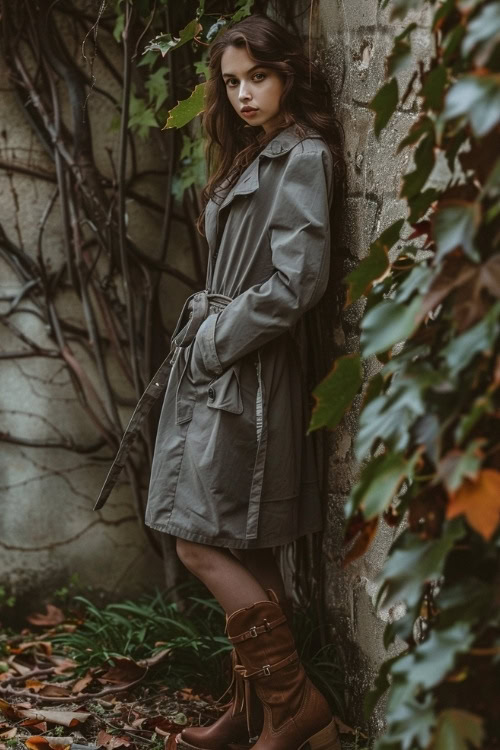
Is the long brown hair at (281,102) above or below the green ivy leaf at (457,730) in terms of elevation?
above

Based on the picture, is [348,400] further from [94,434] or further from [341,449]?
Result: [94,434]

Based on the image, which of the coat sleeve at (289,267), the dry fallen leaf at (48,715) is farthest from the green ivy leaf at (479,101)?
the dry fallen leaf at (48,715)

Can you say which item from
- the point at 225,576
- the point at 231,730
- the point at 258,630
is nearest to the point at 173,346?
the point at 225,576

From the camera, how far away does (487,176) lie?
1284 millimetres

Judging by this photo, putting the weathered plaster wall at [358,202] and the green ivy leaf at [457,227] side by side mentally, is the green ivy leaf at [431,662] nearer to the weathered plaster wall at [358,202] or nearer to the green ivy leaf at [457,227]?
the green ivy leaf at [457,227]

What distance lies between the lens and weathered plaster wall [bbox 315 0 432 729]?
2.12 metres

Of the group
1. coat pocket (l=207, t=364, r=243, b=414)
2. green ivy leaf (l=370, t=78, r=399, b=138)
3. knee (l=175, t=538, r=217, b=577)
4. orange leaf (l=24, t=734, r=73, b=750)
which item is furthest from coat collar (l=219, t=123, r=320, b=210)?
orange leaf (l=24, t=734, r=73, b=750)

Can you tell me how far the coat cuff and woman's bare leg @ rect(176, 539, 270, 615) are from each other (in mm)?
453

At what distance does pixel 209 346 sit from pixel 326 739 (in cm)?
103

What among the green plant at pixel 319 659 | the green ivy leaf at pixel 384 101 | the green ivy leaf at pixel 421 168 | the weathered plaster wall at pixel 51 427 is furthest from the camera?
the weathered plaster wall at pixel 51 427

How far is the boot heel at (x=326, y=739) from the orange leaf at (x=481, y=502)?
129 cm

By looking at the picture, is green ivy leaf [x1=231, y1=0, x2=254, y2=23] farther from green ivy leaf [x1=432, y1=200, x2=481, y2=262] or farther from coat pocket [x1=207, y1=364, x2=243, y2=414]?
green ivy leaf [x1=432, y1=200, x2=481, y2=262]

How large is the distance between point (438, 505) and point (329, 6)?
1.51 metres

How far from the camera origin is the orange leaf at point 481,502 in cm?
120
